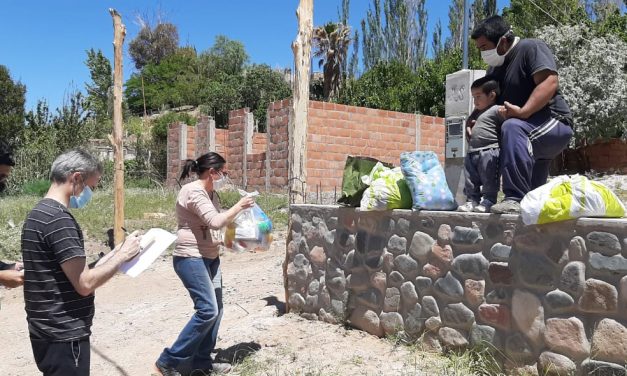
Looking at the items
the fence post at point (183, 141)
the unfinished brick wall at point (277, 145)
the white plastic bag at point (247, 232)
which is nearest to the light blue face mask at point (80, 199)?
the white plastic bag at point (247, 232)

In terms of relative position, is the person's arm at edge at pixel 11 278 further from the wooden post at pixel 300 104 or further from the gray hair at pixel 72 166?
the wooden post at pixel 300 104

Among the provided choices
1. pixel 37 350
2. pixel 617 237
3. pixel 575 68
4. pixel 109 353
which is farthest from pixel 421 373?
pixel 575 68

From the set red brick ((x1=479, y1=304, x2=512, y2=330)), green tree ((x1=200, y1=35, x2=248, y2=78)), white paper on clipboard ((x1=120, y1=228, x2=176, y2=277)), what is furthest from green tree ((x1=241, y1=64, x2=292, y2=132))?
white paper on clipboard ((x1=120, y1=228, x2=176, y2=277))

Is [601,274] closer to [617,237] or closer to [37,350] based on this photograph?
[617,237]

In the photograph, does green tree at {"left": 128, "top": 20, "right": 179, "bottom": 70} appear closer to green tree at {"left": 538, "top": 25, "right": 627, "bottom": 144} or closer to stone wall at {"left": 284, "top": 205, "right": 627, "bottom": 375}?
green tree at {"left": 538, "top": 25, "right": 627, "bottom": 144}

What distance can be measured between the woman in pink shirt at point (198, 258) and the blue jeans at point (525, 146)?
188cm

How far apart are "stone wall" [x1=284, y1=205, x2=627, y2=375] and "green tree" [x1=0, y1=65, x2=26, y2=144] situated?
964 inches

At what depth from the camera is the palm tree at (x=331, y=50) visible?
106ft

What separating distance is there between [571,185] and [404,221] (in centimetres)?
149

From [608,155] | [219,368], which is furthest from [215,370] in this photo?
[608,155]

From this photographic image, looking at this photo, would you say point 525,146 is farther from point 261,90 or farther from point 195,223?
point 261,90

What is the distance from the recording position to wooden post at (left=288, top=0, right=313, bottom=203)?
6.23 meters

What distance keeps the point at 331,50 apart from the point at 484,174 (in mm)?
28919

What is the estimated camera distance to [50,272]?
2844 millimetres
